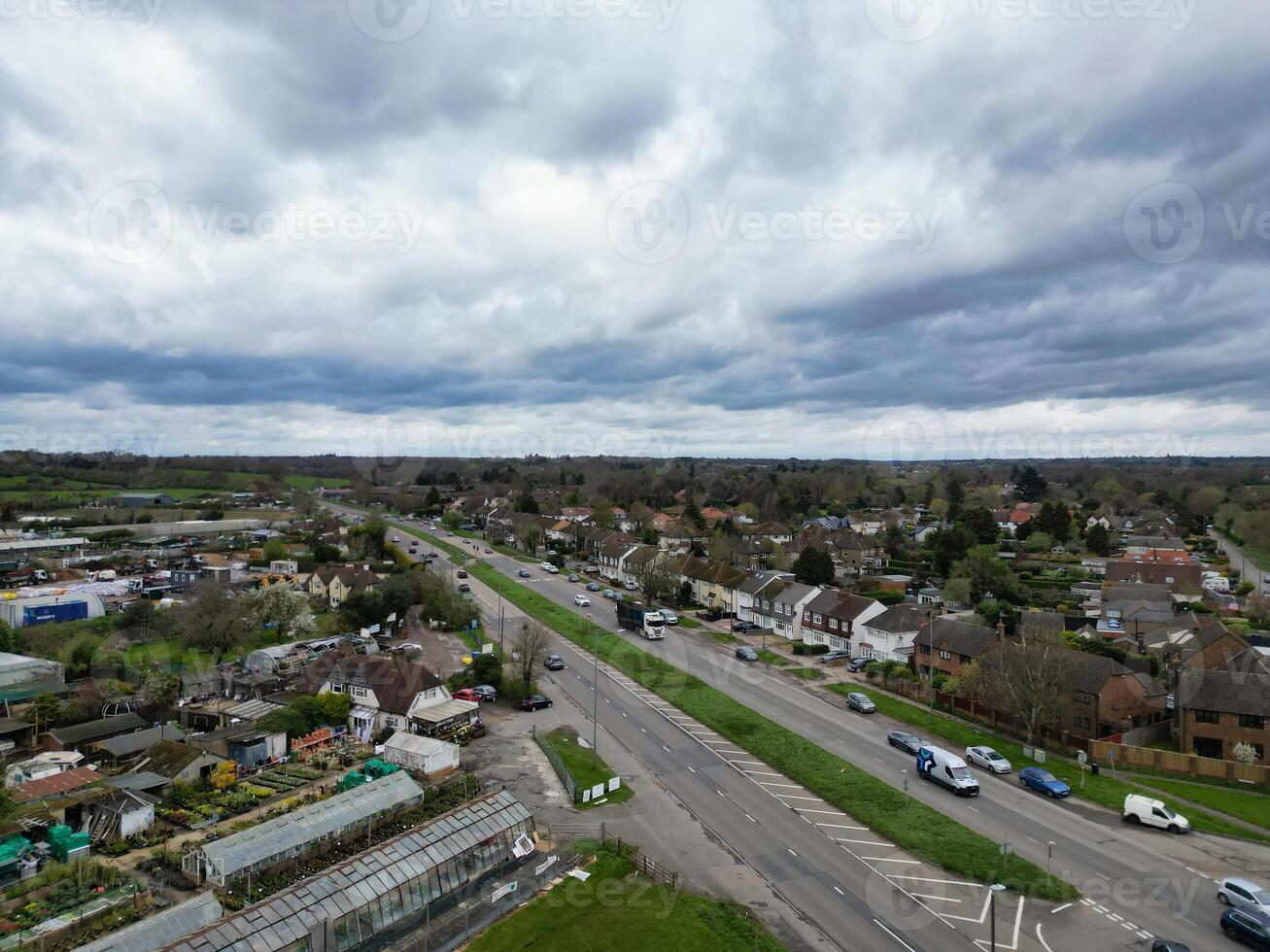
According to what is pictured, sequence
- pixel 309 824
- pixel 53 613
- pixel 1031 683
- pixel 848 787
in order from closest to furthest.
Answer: pixel 309 824, pixel 848 787, pixel 1031 683, pixel 53 613

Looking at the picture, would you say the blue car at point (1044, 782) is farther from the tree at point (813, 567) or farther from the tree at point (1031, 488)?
the tree at point (1031, 488)

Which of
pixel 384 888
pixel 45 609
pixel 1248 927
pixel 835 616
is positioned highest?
pixel 835 616

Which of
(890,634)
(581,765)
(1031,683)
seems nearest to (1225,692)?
(1031,683)

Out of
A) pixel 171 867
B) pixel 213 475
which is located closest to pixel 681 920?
pixel 171 867

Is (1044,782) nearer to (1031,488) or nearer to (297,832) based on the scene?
(297,832)

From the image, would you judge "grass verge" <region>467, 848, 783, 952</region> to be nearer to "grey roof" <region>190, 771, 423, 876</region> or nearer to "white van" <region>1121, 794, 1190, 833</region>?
"grey roof" <region>190, 771, 423, 876</region>

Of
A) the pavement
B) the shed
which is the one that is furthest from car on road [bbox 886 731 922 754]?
the shed
